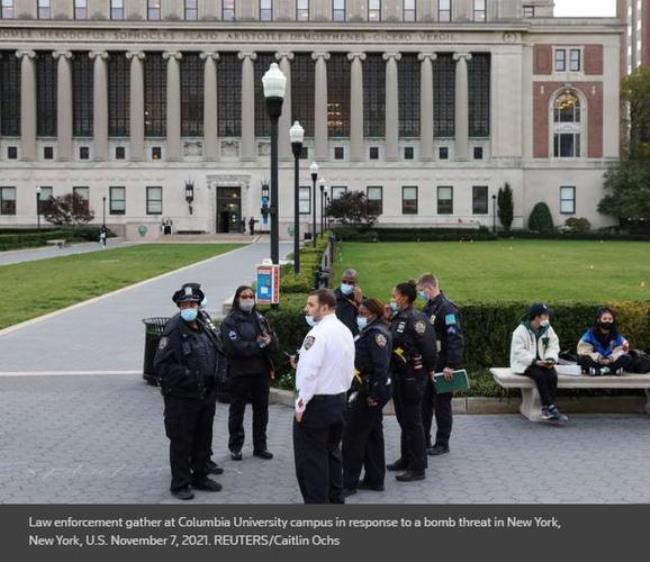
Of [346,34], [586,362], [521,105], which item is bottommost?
[586,362]

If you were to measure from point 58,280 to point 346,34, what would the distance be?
56665 mm

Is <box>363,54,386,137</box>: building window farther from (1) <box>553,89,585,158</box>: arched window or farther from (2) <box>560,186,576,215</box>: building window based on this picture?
(2) <box>560,186,576,215</box>: building window

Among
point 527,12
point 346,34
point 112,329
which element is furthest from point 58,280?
point 527,12

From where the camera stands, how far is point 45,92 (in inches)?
3302

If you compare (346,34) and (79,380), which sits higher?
(346,34)

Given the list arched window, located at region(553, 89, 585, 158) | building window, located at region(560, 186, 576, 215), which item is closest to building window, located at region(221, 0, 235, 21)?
arched window, located at region(553, 89, 585, 158)

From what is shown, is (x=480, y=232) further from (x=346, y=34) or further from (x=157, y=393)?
(x=157, y=393)

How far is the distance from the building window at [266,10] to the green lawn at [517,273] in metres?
42.6

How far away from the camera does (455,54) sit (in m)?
83.5

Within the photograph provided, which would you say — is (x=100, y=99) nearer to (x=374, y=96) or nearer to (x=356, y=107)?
(x=356, y=107)

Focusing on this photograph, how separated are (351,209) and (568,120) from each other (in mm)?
24422

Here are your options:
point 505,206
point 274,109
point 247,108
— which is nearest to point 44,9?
point 247,108

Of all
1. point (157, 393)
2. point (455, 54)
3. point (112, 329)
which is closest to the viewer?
point (157, 393)

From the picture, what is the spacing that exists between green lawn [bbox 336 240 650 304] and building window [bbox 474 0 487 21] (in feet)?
140
